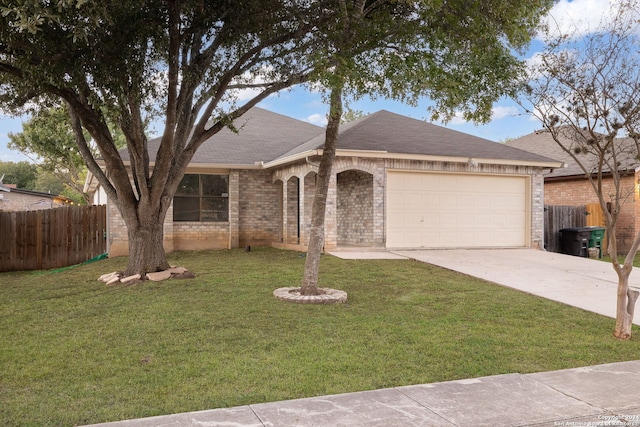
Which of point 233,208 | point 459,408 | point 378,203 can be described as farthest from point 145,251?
point 459,408

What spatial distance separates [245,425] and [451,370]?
2.32 metres

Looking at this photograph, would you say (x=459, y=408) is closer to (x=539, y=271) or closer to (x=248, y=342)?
(x=248, y=342)

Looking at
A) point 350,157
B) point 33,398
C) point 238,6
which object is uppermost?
point 238,6

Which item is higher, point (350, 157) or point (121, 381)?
point (350, 157)

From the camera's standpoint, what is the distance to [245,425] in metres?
3.71

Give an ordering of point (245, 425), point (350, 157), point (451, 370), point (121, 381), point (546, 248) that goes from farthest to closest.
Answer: point (546, 248), point (350, 157), point (451, 370), point (121, 381), point (245, 425)

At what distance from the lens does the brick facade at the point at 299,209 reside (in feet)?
48.2

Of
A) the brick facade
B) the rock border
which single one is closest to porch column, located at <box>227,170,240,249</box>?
the brick facade

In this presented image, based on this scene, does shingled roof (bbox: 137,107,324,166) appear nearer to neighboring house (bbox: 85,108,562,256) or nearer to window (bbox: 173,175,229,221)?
neighboring house (bbox: 85,108,562,256)

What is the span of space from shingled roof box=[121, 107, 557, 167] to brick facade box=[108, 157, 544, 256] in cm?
38

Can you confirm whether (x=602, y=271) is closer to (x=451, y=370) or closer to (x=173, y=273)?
(x=451, y=370)

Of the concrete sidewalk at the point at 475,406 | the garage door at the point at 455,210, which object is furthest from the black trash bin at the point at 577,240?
the concrete sidewalk at the point at 475,406

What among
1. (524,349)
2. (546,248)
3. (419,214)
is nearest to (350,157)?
(419,214)

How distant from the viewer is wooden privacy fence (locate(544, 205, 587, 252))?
57.7 ft
